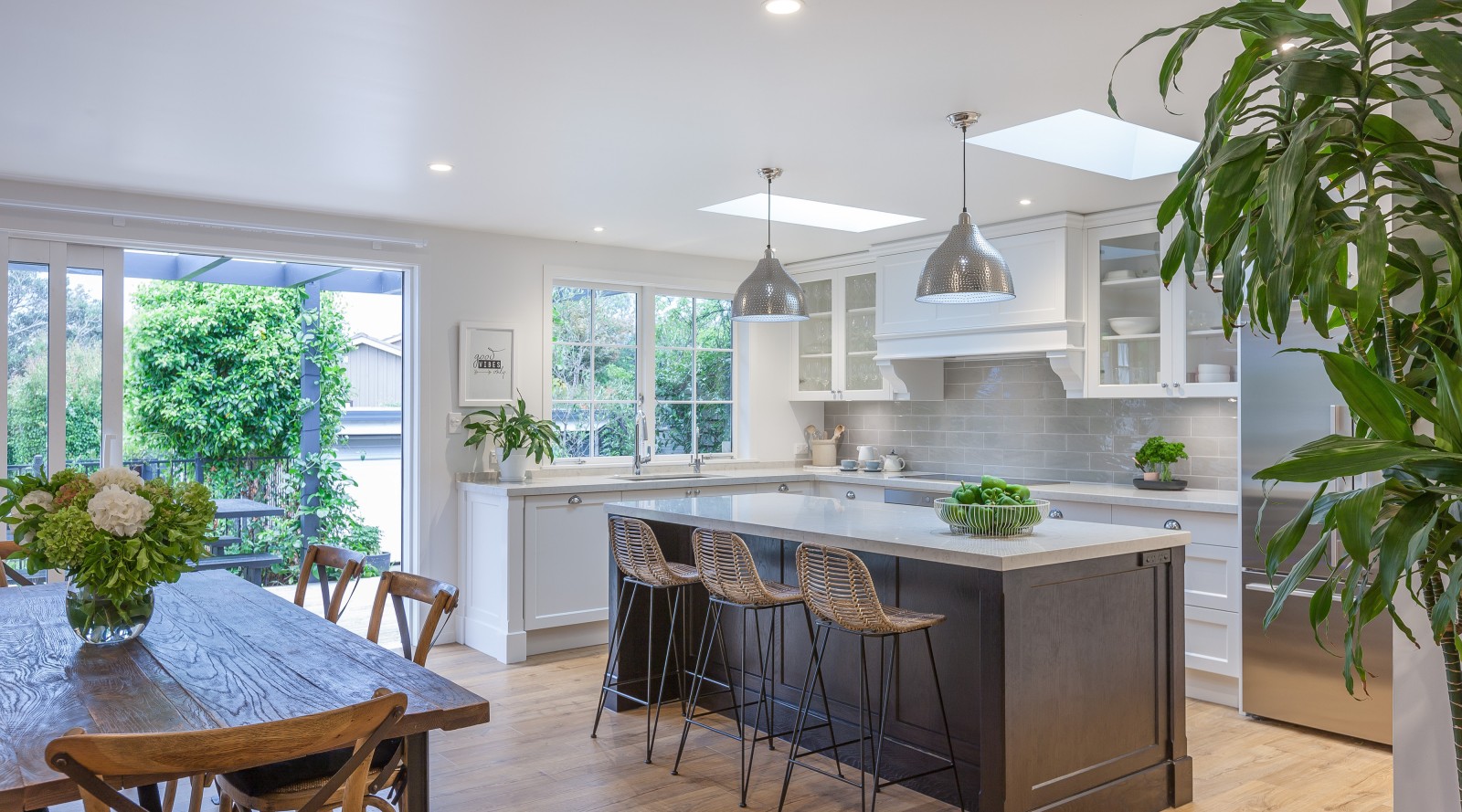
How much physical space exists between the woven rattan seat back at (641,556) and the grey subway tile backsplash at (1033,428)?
9.35 ft

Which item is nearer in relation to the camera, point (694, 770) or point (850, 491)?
point (694, 770)

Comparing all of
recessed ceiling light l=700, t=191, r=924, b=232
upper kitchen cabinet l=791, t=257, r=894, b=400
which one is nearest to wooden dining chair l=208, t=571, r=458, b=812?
recessed ceiling light l=700, t=191, r=924, b=232

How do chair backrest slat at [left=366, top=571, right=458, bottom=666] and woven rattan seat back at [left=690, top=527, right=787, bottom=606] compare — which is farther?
woven rattan seat back at [left=690, top=527, right=787, bottom=606]

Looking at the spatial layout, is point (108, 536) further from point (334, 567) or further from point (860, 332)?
point (860, 332)

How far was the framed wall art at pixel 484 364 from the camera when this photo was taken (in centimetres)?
563

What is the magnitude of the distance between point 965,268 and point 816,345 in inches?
135

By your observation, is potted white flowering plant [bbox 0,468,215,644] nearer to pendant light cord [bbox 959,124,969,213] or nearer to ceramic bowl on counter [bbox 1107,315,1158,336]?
pendant light cord [bbox 959,124,969,213]

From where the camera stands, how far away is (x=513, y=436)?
5.55 m

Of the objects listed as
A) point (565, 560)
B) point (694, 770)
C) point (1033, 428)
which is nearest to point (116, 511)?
point (694, 770)

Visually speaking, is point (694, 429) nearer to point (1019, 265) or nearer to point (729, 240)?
point (729, 240)

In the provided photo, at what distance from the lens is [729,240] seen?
6016 millimetres

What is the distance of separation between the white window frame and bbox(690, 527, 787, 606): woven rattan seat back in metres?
2.71

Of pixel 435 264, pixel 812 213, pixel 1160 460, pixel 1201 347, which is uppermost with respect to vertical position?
pixel 812 213

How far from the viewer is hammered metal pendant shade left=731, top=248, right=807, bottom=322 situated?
4164mm
